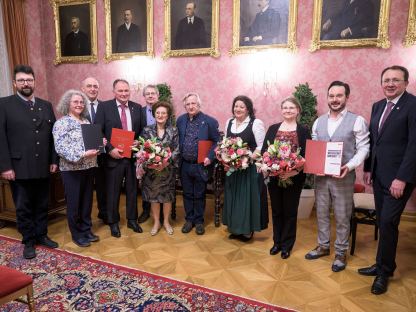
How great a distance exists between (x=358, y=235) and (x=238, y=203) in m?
1.63

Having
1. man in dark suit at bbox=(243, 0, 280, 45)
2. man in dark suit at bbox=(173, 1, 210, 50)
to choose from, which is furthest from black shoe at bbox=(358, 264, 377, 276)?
man in dark suit at bbox=(173, 1, 210, 50)

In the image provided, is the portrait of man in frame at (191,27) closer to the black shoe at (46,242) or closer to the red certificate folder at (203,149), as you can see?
the red certificate folder at (203,149)

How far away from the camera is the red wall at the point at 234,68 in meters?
4.85

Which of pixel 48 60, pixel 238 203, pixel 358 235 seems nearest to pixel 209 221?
pixel 238 203

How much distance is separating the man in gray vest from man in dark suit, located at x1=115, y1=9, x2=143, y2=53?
13.5 feet

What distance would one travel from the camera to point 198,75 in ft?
19.3

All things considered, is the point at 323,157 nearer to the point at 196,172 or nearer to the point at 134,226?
the point at 196,172

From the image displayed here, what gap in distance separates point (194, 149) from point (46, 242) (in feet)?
6.40

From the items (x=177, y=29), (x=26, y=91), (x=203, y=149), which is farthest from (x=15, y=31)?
(x=203, y=149)

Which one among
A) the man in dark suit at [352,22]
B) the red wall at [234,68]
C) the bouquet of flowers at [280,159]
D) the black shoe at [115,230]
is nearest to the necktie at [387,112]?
the bouquet of flowers at [280,159]

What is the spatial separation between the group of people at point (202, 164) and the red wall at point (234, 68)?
5.69 feet

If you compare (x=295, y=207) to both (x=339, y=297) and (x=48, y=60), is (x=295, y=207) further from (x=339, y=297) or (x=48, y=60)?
(x=48, y=60)

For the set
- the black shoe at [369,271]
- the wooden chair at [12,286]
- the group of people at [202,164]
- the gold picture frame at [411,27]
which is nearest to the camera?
the wooden chair at [12,286]

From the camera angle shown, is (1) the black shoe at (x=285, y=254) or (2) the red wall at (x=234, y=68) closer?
(1) the black shoe at (x=285, y=254)
